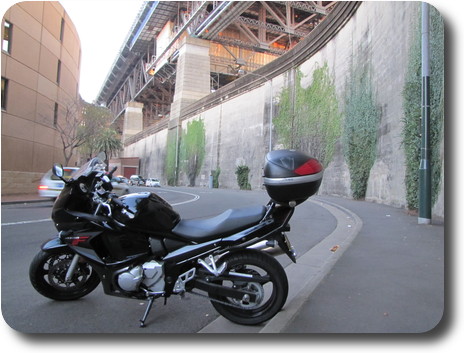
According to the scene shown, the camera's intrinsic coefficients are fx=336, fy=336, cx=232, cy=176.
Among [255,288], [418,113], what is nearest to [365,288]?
[255,288]

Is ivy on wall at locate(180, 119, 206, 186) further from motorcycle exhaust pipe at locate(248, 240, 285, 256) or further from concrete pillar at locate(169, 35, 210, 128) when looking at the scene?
concrete pillar at locate(169, 35, 210, 128)

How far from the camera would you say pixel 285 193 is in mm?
2561

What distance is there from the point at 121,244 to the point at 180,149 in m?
3.78

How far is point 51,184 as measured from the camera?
3.30 meters

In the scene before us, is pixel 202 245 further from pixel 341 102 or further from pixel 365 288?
pixel 341 102

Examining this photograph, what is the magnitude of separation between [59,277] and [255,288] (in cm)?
185

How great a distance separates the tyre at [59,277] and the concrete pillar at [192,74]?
39972 mm

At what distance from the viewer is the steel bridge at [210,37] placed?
6302 millimetres

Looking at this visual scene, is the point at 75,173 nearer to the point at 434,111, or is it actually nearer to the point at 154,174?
the point at 154,174

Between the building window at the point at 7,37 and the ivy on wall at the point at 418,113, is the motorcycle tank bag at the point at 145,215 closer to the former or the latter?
the building window at the point at 7,37

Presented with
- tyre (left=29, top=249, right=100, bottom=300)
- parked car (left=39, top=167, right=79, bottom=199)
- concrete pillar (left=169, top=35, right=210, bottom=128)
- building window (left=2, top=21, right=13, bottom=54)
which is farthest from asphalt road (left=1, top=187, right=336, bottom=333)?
concrete pillar (left=169, top=35, right=210, bottom=128)

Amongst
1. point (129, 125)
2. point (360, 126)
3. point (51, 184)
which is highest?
point (360, 126)

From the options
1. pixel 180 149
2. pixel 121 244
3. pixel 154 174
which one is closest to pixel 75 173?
pixel 121 244

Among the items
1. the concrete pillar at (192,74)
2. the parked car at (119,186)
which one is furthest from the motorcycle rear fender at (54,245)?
the concrete pillar at (192,74)
